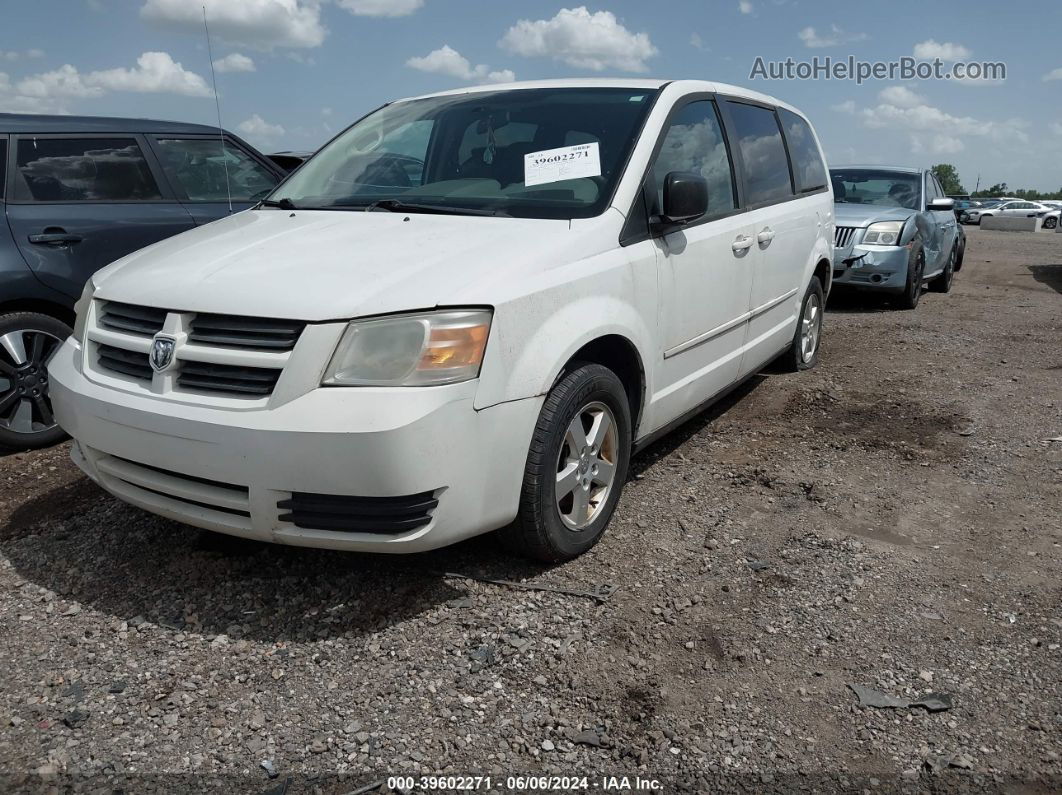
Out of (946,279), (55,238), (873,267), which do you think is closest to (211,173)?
(55,238)

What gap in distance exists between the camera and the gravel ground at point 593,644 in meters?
2.36

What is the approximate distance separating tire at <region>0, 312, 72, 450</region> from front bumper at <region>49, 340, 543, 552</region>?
193 centimetres

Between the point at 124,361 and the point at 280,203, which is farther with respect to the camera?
the point at 280,203

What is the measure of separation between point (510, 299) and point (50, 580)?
2.07m

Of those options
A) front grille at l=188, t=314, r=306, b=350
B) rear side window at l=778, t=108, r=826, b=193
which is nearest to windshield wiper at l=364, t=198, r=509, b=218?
front grille at l=188, t=314, r=306, b=350

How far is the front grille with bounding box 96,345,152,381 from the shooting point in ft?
9.71

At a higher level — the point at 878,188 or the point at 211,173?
the point at 211,173

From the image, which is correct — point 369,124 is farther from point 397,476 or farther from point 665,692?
point 665,692

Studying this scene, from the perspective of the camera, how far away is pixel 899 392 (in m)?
6.09

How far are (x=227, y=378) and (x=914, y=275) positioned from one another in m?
9.05

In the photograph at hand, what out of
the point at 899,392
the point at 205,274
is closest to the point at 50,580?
the point at 205,274

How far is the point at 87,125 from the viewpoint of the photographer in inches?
202

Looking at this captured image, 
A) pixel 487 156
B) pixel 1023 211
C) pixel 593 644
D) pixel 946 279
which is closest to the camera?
pixel 593 644

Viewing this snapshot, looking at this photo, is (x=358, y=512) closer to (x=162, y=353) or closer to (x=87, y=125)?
(x=162, y=353)
